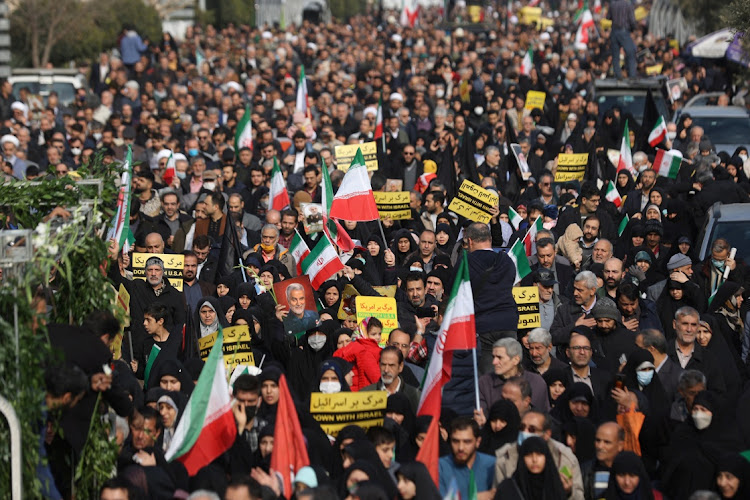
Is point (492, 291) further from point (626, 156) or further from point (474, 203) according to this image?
Answer: point (626, 156)

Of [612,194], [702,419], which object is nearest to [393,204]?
[612,194]

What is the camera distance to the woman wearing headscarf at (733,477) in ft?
28.3

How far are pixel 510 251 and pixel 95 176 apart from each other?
463cm

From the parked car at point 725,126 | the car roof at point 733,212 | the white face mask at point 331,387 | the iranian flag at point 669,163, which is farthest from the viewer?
the parked car at point 725,126

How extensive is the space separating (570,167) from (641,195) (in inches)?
71.1

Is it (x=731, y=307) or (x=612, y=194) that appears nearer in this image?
(x=731, y=307)

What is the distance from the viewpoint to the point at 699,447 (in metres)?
9.12

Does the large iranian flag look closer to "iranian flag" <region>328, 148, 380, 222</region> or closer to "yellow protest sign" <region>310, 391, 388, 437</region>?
"yellow protest sign" <region>310, 391, 388, 437</region>

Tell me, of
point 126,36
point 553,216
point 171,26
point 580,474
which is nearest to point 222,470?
point 580,474

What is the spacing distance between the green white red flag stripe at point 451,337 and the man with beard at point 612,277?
2.64m

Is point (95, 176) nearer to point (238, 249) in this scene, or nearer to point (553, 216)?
point (238, 249)

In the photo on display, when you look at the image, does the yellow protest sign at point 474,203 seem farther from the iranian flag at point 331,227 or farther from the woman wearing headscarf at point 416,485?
the woman wearing headscarf at point 416,485

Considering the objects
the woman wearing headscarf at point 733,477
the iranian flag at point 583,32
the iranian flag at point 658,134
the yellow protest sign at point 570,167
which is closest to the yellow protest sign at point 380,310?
the woman wearing headscarf at point 733,477

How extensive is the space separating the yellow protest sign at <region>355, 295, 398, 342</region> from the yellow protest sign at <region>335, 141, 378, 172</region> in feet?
20.3
